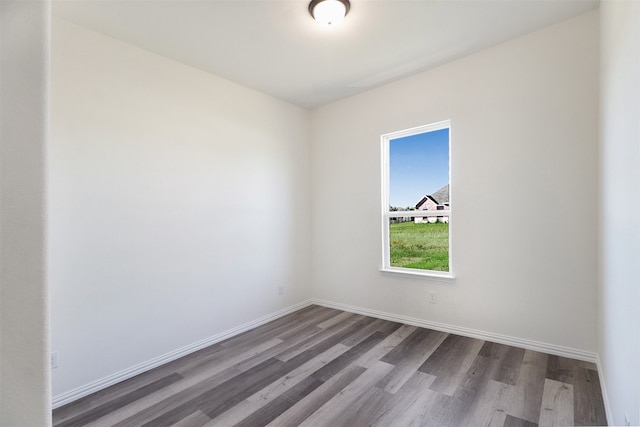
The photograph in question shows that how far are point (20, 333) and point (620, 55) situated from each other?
2553 millimetres

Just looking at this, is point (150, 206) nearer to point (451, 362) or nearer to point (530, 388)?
point (451, 362)

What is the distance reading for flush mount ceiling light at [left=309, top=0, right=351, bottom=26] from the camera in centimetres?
218

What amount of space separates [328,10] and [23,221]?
2347 mm

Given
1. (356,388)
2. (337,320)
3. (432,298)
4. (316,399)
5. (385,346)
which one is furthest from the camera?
(337,320)

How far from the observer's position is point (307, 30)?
8.35 feet

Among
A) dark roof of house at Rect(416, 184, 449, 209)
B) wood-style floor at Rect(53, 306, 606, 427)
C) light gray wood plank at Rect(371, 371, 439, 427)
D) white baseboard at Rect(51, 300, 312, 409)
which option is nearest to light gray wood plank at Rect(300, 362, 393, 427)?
wood-style floor at Rect(53, 306, 606, 427)

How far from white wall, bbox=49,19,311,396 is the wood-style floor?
0.38 metres

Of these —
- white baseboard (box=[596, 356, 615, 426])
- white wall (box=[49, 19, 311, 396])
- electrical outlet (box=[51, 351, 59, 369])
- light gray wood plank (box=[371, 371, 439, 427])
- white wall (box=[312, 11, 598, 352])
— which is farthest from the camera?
white wall (box=[312, 11, 598, 352])

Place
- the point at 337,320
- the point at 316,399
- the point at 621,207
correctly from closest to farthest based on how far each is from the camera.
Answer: the point at 621,207 < the point at 316,399 < the point at 337,320

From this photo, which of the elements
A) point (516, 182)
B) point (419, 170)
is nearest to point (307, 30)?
point (419, 170)

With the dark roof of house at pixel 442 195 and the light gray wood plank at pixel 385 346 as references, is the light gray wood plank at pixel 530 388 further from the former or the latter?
the dark roof of house at pixel 442 195

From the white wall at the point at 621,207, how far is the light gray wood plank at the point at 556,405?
0.23 m

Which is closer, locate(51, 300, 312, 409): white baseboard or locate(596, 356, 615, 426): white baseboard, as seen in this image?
locate(596, 356, 615, 426): white baseboard

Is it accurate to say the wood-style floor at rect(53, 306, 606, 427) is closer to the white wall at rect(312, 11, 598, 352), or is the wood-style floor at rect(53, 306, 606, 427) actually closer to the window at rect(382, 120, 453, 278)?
the white wall at rect(312, 11, 598, 352)
